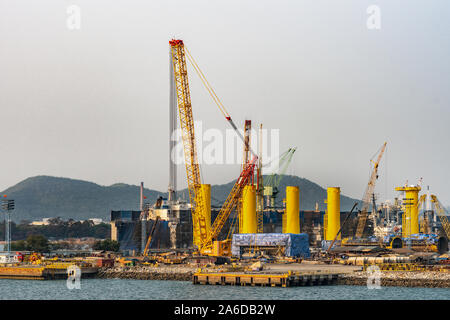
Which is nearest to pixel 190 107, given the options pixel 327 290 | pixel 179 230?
pixel 327 290

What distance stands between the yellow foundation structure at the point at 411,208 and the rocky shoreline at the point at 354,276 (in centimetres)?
5902

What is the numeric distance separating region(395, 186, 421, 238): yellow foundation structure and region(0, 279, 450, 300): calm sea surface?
67.3 m

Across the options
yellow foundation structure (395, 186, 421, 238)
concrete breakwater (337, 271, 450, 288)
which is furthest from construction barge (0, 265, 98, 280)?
yellow foundation structure (395, 186, 421, 238)

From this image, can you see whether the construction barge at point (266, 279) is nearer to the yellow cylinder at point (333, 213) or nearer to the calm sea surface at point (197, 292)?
the calm sea surface at point (197, 292)

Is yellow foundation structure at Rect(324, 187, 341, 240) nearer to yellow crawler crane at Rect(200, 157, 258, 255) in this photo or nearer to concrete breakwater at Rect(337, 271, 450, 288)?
yellow crawler crane at Rect(200, 157, 258, 255)

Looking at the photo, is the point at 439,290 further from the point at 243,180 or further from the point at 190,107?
the point at 243,180

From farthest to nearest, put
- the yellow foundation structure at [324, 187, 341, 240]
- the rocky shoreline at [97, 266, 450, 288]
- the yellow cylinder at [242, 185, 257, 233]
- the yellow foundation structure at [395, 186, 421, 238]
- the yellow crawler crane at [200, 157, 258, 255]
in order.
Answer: the yellow foundation structure at [395, 186, 421, 238]
the yellow foundation structure at [324, 187, 341, 240]
the yellow cylinder at [242, 185, 257, 233]
the yellow crawler crane at [200, 157, 258, 255]
the rocky shoreline at [97, 266, 450, 288]

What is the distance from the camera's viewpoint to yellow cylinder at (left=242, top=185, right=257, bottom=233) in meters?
133

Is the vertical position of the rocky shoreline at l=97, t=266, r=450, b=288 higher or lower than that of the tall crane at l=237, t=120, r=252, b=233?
lower

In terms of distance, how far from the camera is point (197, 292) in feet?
249

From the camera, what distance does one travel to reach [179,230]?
165 meters

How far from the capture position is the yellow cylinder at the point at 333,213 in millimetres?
142387

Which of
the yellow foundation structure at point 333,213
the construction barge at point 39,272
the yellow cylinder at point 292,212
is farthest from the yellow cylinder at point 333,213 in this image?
the construction barge at point 39,272
